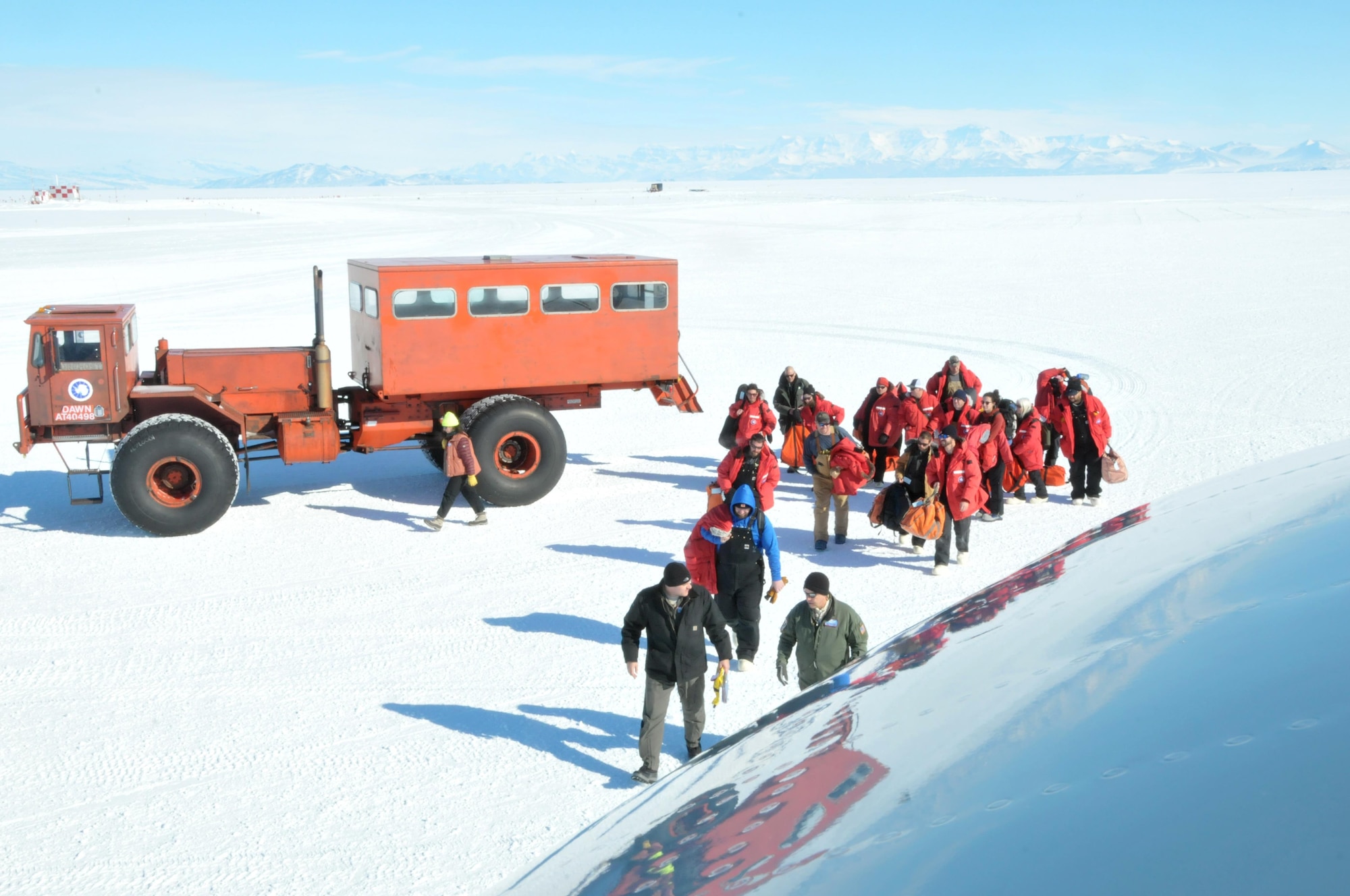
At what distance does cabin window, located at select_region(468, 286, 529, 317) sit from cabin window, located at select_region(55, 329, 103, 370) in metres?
3.56

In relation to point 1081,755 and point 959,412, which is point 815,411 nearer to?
point 959,412

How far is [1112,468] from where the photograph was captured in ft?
36.8

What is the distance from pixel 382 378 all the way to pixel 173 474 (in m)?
2.19

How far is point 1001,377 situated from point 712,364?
4915 millimetres

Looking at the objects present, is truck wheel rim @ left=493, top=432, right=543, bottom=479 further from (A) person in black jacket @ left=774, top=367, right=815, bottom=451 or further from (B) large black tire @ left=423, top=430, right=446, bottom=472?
(A) person in black jacket @ left=774, top=367, right=815, bottom=451

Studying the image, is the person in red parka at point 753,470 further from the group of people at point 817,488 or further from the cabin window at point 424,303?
the cabin window at point 424,303

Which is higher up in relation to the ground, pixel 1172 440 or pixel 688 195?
pixel 688 195

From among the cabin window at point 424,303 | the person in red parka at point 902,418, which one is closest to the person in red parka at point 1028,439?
the person in red parka at point 902,418

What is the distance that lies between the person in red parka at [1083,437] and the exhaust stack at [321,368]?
24.5 ft

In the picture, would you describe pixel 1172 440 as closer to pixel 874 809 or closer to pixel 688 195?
pixel 874 809

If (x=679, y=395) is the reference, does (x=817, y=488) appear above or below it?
below

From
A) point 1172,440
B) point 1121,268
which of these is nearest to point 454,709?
point 1172,440

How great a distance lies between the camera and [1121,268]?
112 ft

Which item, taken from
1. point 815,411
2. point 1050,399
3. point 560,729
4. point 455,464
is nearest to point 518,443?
point 455,464
